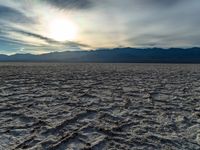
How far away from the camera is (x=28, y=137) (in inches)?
160

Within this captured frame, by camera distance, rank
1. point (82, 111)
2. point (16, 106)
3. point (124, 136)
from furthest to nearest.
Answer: point (16, 106) < point (82, 111) < point (124, 136)

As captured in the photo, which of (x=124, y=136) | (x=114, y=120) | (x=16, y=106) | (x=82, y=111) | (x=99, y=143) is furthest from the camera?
(x=16, y=106)

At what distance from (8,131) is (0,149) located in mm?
819

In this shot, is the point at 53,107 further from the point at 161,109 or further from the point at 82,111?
the point at 161,109

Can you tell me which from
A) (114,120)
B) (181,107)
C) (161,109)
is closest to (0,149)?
(114,120)

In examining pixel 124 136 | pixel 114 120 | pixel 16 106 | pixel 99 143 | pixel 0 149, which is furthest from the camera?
pixel 16 106

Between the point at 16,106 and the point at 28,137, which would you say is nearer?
the point at 28,137

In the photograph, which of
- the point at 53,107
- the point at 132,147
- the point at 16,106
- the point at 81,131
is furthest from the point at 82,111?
the point at 132,147

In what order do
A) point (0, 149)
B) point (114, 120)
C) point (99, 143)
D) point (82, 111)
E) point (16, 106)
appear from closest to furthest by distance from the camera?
point (0, 149) → point (99, 143) → point (114, 120) → point (82, 111) → point (16, 106)

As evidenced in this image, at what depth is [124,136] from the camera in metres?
4.17

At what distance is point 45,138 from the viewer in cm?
403

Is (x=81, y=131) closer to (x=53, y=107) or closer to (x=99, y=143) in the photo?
(x=99, y=143)

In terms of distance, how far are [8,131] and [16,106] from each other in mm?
2146

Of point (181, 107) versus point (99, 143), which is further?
point (181, 107)
